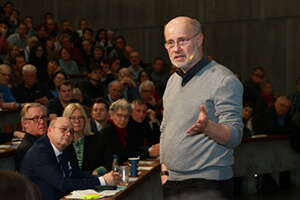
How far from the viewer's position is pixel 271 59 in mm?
10211

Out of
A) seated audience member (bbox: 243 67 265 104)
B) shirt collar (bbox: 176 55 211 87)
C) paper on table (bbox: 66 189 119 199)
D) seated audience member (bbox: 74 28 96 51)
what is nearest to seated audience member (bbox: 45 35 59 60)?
seated audience member (bbox: 74 28 96 51)

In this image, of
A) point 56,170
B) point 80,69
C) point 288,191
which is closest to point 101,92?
point 80,69

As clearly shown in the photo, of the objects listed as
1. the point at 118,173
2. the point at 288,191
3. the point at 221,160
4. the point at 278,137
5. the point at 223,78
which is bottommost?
the point at 288,191

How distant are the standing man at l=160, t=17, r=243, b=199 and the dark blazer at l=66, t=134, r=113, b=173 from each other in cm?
250

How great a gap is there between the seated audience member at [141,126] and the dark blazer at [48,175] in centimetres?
233

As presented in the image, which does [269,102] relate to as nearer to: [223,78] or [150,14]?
[150,14]

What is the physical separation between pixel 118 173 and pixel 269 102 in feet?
16.8

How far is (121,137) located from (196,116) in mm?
3148

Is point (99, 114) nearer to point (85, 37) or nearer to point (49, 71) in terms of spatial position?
point (49, 71)

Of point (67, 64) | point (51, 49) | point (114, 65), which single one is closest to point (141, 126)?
point (114, 65)

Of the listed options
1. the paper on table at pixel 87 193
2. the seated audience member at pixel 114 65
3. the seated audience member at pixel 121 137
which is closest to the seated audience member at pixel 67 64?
the seated audience member at pixel 114 65

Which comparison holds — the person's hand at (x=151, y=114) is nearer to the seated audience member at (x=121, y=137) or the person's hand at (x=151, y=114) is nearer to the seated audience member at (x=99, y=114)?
the seated audience member at (x=99, y=114)

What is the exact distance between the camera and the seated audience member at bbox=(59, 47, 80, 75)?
9.48 m

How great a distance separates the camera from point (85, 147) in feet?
15.7
